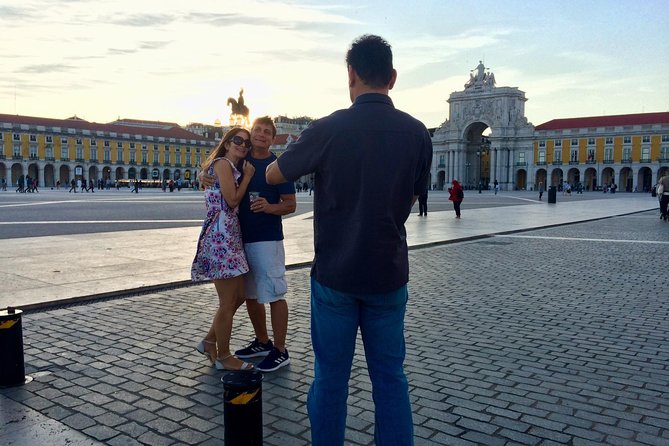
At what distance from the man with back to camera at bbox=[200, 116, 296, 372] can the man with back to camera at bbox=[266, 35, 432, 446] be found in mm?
1479

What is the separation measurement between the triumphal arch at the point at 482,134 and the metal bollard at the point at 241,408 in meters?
88.2

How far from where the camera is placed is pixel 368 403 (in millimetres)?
3404

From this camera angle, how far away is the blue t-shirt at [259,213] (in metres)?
3.84

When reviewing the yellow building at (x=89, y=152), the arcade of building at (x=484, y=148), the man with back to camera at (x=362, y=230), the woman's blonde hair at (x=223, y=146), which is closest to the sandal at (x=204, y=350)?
the woman's blonde hair at (x=223, y=146)

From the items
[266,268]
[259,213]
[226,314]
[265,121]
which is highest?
[265,121]

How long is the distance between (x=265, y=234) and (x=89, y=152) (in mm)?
94767

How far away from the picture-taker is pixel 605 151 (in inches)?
3410

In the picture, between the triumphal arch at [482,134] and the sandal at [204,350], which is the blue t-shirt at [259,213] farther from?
the triumphal arch at [482,134]

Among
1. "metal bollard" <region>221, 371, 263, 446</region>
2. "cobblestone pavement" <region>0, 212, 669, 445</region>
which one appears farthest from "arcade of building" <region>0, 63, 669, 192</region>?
"metal bollard" <region>221, 371, 263, 446</region>

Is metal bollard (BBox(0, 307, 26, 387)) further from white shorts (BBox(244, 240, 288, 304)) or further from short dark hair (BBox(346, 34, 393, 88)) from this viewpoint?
short dark hair (BBox(346, 34, 393, 88))

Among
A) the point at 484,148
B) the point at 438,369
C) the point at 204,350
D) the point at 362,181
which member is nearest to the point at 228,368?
the point at 204,350

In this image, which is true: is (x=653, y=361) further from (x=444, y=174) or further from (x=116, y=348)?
(x=444, y=174)

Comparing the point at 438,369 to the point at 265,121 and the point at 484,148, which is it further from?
the point at 484,148

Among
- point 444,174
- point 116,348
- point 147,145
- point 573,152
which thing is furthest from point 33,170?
point 116,348
